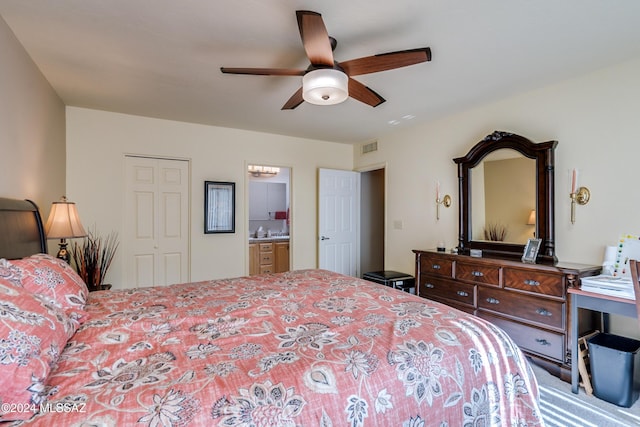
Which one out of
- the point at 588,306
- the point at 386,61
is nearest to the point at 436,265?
the point at 588,306

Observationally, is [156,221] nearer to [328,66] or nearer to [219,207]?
[219,207]

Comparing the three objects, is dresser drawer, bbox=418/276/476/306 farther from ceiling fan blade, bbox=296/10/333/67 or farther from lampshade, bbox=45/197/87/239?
lampshade, bbox=45/197/87/239

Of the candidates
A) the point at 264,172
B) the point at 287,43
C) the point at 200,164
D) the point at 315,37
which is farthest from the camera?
the point at 264,172

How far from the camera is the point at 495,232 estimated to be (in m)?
3.28

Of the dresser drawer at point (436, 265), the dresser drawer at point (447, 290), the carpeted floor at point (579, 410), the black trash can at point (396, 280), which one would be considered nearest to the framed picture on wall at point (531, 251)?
the dresser drawer at point (447, 290)

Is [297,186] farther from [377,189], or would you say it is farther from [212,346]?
[212,346]

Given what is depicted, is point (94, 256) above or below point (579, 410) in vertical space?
above

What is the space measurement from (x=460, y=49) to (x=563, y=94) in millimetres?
1311

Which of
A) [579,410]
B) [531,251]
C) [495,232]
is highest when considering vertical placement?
[495,232]

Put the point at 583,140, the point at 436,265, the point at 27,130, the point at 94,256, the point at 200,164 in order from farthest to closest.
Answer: the point at 200,164 → the point at 436,265 → the point at 94,256 → the point at 583,140 → the point at 27,130

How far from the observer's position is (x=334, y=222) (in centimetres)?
516

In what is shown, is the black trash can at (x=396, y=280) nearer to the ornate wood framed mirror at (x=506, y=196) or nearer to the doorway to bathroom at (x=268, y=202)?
the ornate wood framed mirror at (x=506, y=196)

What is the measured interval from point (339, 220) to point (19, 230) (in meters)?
3.95

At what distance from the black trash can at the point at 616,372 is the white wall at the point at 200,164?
11.6 feet
